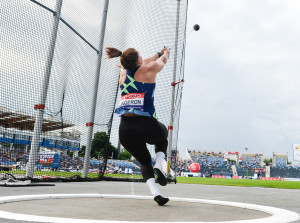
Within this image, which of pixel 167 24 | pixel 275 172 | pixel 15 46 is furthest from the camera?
pixel 275 172

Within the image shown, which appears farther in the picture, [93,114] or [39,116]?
[93,114]

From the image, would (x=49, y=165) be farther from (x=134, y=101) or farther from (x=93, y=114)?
(x=134, y=101)

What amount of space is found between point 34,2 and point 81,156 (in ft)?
16.4

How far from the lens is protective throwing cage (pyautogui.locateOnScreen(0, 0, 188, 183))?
6.56 m

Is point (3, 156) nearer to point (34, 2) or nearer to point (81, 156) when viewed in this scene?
point (81, 156)

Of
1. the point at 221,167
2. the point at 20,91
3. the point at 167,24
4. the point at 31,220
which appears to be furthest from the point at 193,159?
the point at 31,220

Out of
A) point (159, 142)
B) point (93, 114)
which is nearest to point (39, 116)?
point (93, 114)

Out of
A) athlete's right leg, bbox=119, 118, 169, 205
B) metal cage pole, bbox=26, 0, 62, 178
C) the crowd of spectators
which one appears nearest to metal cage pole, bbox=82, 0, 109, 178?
the crowd of spectators

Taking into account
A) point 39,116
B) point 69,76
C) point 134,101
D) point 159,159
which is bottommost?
point 159,159

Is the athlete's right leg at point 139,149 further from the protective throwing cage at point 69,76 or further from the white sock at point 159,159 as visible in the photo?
the protective throwing cage at point 69,76

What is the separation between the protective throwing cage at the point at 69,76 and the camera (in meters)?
6.56

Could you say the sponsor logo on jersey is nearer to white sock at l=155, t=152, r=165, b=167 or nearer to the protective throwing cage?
white sock at l=155, t=152, r=165, b=167

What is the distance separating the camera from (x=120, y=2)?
33.2 ft

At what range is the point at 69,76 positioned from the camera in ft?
26.5
